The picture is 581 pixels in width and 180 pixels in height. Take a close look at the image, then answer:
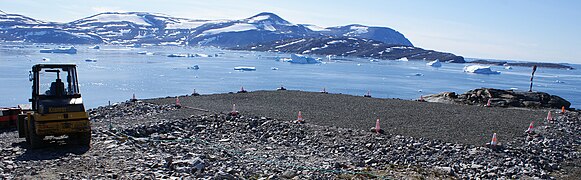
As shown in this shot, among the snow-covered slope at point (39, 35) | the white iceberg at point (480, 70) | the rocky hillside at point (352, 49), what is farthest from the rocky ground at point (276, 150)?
the snow-covered slope at point (39, 35)

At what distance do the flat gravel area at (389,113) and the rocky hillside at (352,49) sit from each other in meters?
120

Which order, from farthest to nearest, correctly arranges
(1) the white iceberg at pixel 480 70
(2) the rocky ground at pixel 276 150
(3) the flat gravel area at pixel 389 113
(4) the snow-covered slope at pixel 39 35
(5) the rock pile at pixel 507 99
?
(4) the snow-covered slope at pixel 39 35 < (1) the white iceberg at pixel 480 70 < (5) the rock pile at pixel 507 99 < (3) the flat gravel area at pixel 389 113 < (2) the rocky ground at pixel 276 150

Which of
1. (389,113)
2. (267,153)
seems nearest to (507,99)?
(389,113)

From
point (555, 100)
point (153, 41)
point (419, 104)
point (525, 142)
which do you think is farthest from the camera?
point (153, 41)

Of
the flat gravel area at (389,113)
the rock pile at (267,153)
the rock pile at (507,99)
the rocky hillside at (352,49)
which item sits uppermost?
the rocky hillside at (352,49)

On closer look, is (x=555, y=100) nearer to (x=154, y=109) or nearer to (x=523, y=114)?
(x=523, y=114)

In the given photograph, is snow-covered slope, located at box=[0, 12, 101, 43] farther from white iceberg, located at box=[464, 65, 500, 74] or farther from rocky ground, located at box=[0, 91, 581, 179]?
rocky ground, located at box=[0, 91, 581, 179]

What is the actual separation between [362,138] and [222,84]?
30.9 m

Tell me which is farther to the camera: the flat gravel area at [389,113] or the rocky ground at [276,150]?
the flat gravel area at [389,113]

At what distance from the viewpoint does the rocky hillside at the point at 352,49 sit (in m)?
142

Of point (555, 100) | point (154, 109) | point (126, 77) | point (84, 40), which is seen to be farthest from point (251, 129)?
point (84, 40)

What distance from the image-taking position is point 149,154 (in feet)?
31.2

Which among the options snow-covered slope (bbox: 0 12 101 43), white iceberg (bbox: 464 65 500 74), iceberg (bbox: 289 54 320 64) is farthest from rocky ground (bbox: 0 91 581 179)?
snow-covered slope (bbox: 0 12 101 43)

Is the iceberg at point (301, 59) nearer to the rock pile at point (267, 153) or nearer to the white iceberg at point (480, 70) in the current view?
the white iceberg at point (480, 70)
